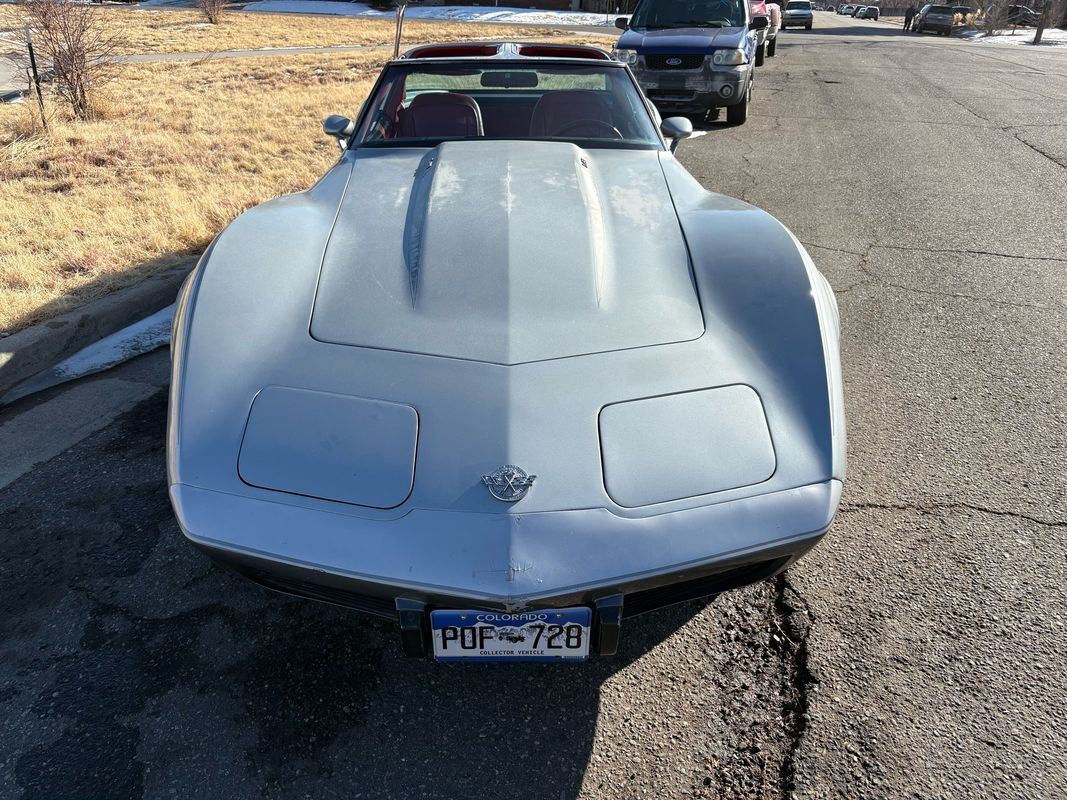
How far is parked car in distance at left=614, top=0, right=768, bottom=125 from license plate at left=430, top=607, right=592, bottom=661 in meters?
7.48

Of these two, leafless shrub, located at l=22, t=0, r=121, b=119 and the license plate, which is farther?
leafless shrub, located at l=22, t=0, r=121, b=119

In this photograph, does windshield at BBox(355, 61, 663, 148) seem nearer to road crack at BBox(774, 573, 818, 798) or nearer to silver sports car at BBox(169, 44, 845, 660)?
silver sports car at BBox(169, 44, 845, 660)

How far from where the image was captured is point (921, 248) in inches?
191

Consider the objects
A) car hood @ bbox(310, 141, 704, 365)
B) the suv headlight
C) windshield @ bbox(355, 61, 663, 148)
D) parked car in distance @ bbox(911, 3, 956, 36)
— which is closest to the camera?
car hood @ bbox(310, 141, 704, 365)

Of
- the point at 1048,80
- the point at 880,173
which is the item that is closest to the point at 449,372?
the point at 880,173

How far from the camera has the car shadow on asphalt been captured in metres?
1.69

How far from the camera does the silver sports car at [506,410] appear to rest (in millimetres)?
1590

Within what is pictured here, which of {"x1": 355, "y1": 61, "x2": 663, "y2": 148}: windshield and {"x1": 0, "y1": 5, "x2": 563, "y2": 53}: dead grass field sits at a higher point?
{"x1": 0, "y1": 5, "x2": 563, "y2": 53}: dead grass field

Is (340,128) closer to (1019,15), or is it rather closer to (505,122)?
(505,122)

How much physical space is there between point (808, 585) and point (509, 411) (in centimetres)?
116

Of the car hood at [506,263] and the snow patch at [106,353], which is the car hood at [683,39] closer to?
the car hood at [506,263]

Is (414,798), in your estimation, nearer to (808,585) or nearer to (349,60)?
(808,585)

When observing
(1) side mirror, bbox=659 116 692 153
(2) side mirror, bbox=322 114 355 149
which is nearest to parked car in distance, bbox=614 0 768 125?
(1) side mirror, bbox=659 116 692 153

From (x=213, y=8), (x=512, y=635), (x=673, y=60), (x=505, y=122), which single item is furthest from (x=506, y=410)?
(x=213, y=8)
